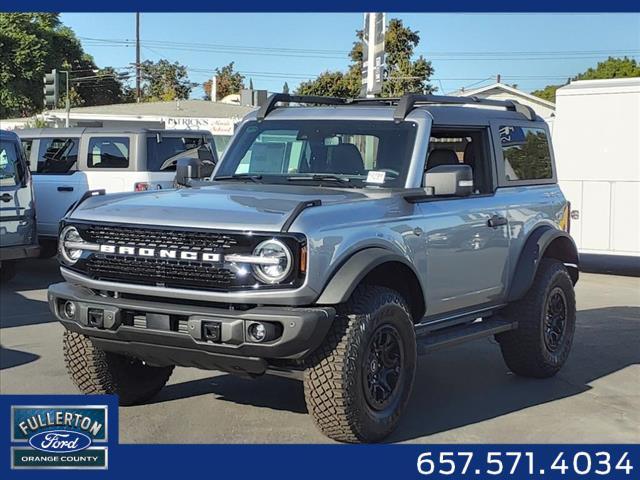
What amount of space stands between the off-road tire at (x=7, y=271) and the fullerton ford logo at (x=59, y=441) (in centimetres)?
724

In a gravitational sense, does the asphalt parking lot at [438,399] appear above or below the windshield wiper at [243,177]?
below

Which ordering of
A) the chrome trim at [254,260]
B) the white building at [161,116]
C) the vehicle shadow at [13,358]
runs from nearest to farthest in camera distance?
the chrome trim at [254,260] → the vehicle shadow at [13,358] → the white building at [161,116]

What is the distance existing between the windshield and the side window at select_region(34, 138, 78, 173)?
274 inches

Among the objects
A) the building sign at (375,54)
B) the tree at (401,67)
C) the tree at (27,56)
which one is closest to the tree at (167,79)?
the tree at (27,56)

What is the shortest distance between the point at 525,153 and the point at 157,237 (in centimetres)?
359

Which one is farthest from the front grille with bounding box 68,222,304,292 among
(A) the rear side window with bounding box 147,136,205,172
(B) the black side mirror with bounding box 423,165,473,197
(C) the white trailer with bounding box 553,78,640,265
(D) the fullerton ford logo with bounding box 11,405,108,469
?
(C) the white trailer with bounding box 553,78,640,265

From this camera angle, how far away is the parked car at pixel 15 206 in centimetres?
1066

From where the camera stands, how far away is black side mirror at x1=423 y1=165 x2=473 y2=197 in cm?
545

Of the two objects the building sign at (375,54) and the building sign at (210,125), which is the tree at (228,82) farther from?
the building sign at (375,54)

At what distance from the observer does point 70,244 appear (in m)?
5.04

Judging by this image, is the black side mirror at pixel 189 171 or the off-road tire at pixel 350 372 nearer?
the off-road tire at pixel 350 372

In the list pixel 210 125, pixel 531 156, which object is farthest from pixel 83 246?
pixel 210 125

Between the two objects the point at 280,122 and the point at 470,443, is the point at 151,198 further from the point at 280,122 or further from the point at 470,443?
the point at 470,443

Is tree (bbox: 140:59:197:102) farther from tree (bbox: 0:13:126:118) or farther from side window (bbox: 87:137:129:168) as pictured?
side window (bbox: 87:137:129:168)
